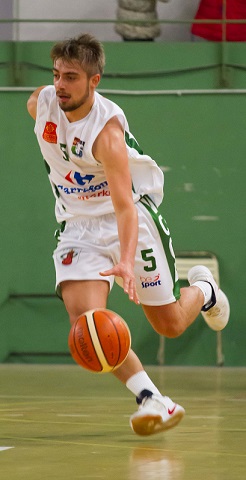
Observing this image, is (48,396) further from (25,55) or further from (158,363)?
(25,55)

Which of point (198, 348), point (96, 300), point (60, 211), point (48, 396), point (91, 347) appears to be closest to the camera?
point (91, 347)

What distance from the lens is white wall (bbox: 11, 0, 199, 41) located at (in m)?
12.6

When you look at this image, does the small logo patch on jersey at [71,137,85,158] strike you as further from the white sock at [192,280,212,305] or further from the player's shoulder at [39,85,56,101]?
the white sock at [192,280,212,305]

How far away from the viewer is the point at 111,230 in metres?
5.77

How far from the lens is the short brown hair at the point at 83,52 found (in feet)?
17.5

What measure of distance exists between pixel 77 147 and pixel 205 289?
1.65m

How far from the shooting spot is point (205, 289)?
22.1ft

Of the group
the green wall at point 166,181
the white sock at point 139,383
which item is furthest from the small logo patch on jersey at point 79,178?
the green wall at point 166,181

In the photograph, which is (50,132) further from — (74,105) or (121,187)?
(121,187)

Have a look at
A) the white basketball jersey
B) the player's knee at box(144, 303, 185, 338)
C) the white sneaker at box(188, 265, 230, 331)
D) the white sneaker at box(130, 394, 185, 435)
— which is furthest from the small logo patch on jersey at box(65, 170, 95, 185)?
the white sneaker at box(188, 265, 230, 331)

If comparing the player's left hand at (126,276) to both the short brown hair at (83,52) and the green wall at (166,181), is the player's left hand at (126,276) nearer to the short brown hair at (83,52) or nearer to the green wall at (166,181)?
the short brown hair at (83,52)

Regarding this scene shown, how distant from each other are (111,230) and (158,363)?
588 cm

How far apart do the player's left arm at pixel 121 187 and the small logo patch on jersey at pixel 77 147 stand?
0.32 ft

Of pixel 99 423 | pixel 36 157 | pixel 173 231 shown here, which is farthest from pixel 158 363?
pixel 99 423
